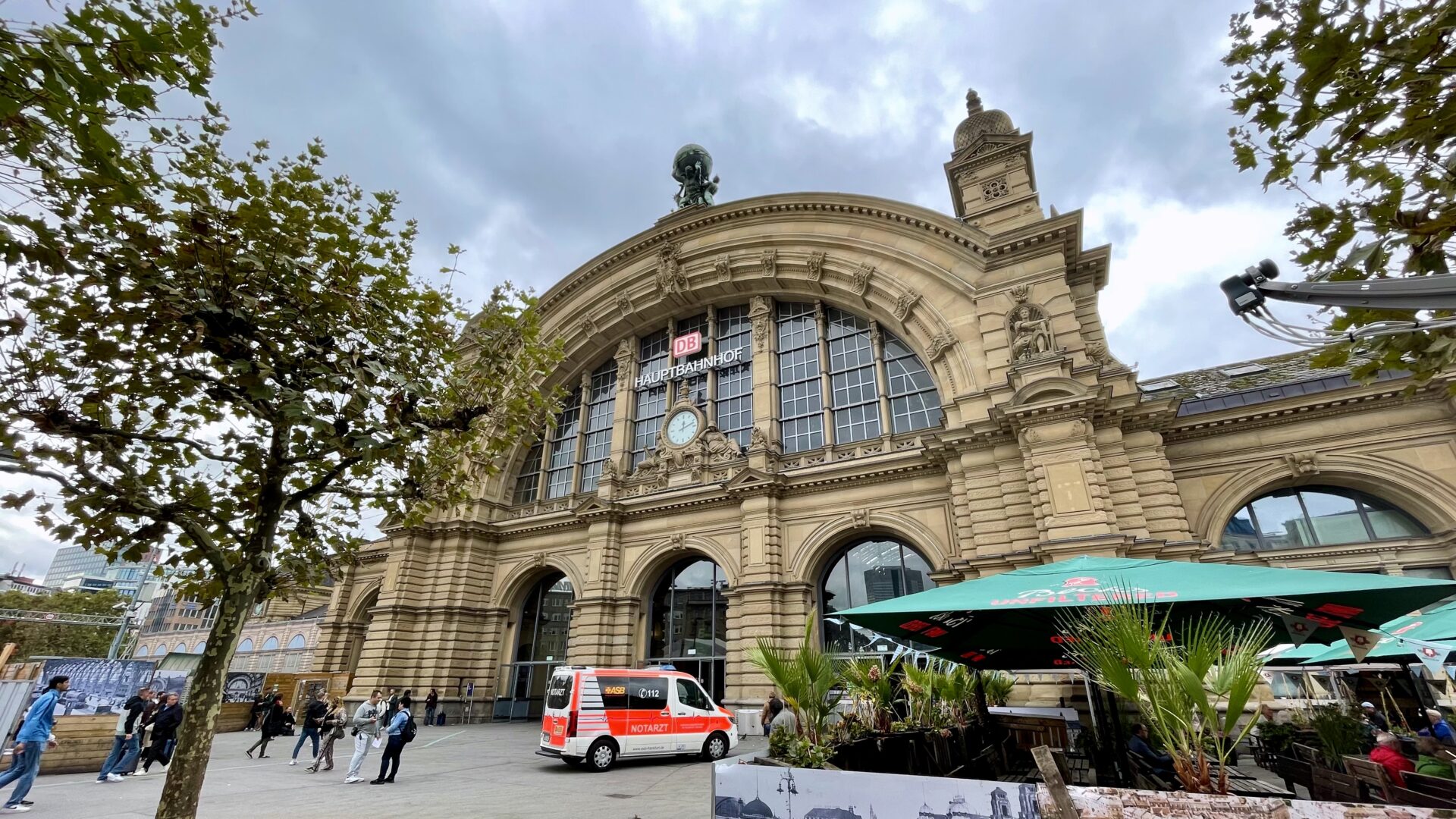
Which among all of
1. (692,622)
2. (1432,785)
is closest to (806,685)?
(1432,785)

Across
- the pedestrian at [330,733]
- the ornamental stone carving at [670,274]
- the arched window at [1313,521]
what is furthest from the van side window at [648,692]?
the ornamental stone carving at [670,274]

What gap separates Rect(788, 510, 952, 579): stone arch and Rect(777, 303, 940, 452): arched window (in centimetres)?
332

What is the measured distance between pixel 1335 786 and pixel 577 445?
26.4m

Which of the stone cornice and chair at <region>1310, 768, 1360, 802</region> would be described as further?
the stone cornice

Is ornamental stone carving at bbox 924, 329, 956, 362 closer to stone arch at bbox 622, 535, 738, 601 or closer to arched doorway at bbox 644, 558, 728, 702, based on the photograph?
stone arch at bbox 622, 535, 738, 601

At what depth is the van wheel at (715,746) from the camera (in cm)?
1482

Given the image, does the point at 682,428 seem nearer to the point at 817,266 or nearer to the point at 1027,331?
the point at 817,266

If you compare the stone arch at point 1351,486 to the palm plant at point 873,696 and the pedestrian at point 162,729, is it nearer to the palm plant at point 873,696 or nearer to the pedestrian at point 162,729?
the palm plant at point 873,696

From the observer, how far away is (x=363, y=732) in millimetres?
12406

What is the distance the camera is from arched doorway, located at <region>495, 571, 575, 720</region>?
2600cm

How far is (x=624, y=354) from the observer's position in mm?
29047

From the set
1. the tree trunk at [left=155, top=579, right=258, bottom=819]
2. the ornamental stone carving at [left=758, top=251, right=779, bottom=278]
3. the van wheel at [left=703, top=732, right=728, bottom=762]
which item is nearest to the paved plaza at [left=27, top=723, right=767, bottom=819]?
the van wheel at [left=703, top=732, right=728, bottom=762]

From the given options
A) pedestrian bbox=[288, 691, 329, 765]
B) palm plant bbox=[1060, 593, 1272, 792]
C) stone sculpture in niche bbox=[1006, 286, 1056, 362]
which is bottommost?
pedestrian bbox=[288, 691, 329, 765]

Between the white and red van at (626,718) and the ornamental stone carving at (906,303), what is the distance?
14.0 meters
